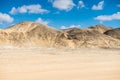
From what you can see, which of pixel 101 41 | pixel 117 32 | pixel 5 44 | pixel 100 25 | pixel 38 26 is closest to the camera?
pixel 5 44

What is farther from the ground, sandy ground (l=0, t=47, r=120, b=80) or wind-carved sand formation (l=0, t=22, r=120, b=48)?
wind-carved sand formation (l=0, t=22, r=120, b=48)

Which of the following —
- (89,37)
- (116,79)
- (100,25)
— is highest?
(100,25)

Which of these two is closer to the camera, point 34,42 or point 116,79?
point 116,79

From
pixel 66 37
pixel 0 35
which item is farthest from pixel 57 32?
pixel 0 35

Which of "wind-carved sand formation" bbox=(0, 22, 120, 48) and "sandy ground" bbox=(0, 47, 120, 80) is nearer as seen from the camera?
"sandy ground" bbox=(0, 47, 120, 80)

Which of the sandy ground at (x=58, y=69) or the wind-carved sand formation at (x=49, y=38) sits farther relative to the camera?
the wind-carved sand formation at (x=49, y=38)

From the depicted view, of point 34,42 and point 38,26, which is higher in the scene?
point 38,26

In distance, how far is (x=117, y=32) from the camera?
11131 centimetres

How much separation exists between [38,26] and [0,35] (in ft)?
61.4

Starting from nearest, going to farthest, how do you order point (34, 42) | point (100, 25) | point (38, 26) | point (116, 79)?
point (116, 79) → point (34, 42) → point (38, 26) → point (100, 25)

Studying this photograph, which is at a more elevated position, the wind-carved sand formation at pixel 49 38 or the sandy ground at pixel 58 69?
the wind-carved sand formation at pixel 49 38

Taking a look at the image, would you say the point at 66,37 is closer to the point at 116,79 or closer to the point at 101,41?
the point at 101,41

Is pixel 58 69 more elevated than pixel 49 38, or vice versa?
pixel 49 38

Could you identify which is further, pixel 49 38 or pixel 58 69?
pixel 49 38
